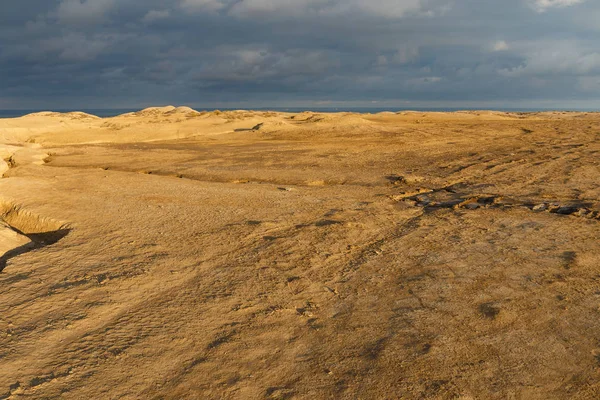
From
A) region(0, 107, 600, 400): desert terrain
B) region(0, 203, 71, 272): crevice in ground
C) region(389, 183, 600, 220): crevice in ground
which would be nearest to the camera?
region(0, 107, 600, 400): desert terrain

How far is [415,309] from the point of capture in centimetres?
354

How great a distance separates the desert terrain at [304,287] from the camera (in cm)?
278

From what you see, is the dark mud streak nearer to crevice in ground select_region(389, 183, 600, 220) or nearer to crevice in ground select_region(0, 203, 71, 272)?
crevice in ground select_region(0, 203, 71, 272)

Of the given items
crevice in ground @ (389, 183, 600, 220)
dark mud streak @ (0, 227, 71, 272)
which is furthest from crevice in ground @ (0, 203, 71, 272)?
crevice in ground @ (389, 183, 600, 220)

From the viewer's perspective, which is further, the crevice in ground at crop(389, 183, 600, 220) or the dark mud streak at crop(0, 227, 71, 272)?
the crevice in ground at crop(389, 183, 600, 220)

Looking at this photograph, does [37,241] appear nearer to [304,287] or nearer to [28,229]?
[28,229]

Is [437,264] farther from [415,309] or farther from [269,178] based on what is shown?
[269,178]

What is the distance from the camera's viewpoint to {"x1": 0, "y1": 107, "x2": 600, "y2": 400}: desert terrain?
2.78 m

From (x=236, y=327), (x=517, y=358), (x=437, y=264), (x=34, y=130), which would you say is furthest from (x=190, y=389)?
(x=34, y=130)

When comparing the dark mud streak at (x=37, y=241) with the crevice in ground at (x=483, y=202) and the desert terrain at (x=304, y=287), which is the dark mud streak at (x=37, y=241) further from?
the crevice in ground at (x=483, y=202)

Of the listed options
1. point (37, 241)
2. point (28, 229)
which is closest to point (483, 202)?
point (37, 241)

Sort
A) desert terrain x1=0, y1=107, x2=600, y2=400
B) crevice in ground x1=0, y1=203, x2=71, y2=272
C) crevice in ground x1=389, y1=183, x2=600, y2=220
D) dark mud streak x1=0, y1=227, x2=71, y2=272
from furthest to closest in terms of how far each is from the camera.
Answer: crevice in ground x1=389, y1=183, x2=600, y2=220, crevice in ground x1=0, y1=203, x2=71, y2=272, dark mud streak x1=0, y1=227, x2=71, y2=272, desert terrain x1=0, y1=107, x2=600, y2=400

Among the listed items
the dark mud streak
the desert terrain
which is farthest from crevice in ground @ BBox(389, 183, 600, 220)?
the dark mud streak

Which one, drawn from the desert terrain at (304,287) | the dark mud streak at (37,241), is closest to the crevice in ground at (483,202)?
the desert terrain at (304,287)
